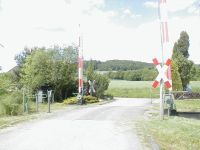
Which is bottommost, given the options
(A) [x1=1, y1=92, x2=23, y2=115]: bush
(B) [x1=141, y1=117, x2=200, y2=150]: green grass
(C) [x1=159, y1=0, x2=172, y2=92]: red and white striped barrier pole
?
(B) [x1=141, y1=117, x2=200, y2=150]: green grass

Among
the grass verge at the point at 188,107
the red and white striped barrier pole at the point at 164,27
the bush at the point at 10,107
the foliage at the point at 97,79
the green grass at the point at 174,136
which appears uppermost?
the red and white striped barrier pole at the point at 164,27

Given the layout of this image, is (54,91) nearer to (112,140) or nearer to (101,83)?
(101,83)

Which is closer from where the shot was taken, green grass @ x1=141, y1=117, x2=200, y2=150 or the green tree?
green grass @ x1=141, y1=117, x2=200, y2=150

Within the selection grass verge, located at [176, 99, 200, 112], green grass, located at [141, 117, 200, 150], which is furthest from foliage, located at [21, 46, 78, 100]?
green grass, located at [141, 117, 200, 150]

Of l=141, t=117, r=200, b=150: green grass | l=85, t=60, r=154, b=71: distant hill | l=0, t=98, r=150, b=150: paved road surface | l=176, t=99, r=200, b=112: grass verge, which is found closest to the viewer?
l=0, t=98, r=150, b=150: paved road surface

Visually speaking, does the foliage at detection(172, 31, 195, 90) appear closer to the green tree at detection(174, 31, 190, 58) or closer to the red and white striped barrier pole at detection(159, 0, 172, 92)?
the green tree at detection(174, 31, 190, 58)

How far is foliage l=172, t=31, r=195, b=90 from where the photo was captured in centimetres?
6525

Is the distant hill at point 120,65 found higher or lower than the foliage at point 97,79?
higher

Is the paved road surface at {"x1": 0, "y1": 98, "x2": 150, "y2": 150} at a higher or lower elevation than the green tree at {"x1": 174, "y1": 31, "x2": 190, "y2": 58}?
lower

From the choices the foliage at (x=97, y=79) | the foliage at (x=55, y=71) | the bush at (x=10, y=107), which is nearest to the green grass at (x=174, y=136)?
the bush at (x=10, y=107)

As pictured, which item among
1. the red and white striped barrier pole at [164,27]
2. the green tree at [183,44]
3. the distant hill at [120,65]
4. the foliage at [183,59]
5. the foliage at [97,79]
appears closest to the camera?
the red and white striped barrier pole at [164,27]

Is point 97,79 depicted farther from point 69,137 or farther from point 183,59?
point 69,137

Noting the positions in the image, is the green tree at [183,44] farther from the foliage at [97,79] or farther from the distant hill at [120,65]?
the distant hill at [120,65]

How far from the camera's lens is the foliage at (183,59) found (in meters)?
65.2
